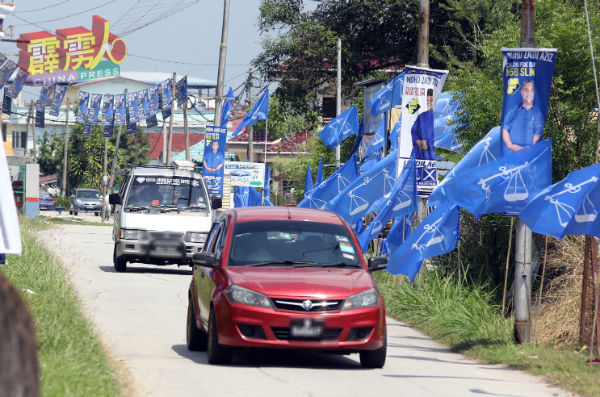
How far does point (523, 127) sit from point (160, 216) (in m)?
11.5

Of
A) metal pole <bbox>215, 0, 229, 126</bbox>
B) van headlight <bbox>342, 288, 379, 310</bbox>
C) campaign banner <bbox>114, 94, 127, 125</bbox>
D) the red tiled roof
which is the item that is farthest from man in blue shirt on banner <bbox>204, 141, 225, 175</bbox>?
the red tiled roof

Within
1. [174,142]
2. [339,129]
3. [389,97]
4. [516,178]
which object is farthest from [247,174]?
[174,142]

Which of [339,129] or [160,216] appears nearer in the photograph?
[160,216]

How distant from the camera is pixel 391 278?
64.1ft

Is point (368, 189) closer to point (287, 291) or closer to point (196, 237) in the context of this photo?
point (196, 237)

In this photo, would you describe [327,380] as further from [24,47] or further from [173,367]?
[24,47]

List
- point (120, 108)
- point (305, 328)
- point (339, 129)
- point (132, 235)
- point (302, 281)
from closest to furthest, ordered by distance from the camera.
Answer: point (305, 328) → point (302, 281) → point (132, 235) → point (339, 129) → point (120, 108)

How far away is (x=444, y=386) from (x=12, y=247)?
14.7 ft

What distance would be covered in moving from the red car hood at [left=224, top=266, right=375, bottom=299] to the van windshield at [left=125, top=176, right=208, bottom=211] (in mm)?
12173

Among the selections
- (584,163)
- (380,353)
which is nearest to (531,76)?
(380,353)

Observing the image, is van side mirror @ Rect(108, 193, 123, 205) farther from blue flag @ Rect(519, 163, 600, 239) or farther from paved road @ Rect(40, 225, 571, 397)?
blue flag @ Rect(519, 163, 600, 239)

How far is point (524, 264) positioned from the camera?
1252 centimetres

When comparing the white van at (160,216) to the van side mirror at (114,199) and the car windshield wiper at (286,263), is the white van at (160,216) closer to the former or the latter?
the van side mirror at (114,199)

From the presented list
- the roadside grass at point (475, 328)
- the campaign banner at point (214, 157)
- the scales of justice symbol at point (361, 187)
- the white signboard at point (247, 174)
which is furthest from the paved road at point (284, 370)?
the white signboard at point (247, 174)
